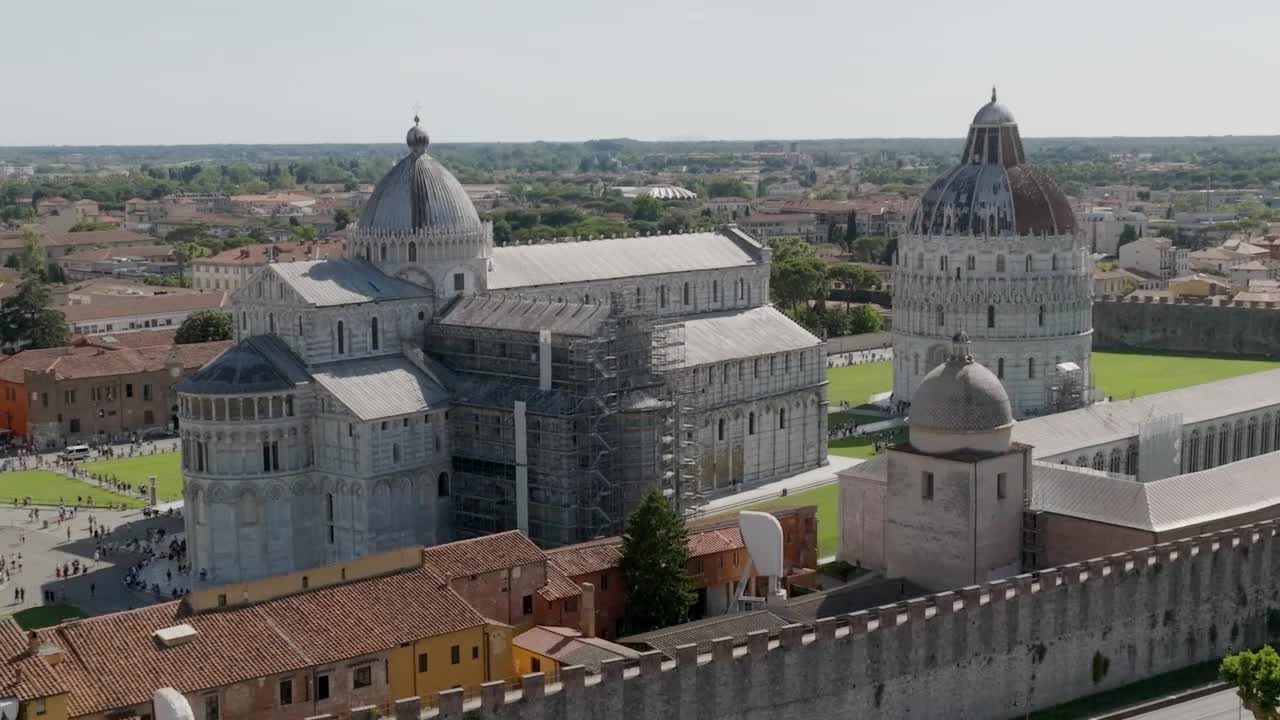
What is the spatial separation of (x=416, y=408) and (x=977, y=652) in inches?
923

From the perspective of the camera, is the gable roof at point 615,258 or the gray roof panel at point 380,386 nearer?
the gray roof panel at point 380,386

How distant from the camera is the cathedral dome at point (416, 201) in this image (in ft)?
210

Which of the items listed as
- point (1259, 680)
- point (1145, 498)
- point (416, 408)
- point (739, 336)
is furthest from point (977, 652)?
point (739, 336)

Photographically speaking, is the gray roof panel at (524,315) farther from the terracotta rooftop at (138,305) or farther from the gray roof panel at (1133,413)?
the terracotta rooftop at (138,305)

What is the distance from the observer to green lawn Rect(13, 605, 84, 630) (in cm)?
5278

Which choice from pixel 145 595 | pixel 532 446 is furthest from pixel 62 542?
pixel 532 446

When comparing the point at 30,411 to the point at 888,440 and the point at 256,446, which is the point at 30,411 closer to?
the point at 256,446

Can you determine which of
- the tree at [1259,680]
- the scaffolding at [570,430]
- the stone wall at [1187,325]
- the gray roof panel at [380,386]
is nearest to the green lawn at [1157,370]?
the stone wall at [1187,325]

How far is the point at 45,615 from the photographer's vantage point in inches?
2117

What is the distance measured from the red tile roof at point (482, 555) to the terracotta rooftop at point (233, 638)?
1.36 m

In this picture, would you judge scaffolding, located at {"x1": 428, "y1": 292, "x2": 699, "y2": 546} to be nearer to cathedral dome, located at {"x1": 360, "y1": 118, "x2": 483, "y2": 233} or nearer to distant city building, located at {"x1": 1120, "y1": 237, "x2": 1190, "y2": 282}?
cathedral dome, located at {"x1": 360, "y1": 118, "x2": 483, "y2": 233}

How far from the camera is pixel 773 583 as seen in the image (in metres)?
46.2

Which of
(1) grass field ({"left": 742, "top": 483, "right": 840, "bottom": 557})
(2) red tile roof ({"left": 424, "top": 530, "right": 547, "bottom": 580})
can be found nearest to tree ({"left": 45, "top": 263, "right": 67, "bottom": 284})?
(1) grass field ({"left": 742, "top": 483, "right": 840, "bottom": 557})

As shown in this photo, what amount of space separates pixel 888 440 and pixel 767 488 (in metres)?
11.5
